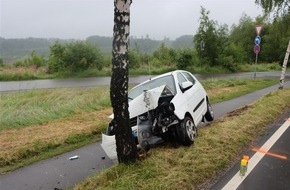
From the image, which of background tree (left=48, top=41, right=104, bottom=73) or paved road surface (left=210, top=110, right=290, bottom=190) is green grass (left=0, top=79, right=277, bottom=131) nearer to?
paved road surface (left=210, top=110, right=290, bottom=190)

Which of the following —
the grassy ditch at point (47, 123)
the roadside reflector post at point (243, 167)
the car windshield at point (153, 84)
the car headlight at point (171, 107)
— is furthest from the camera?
the car windshield at point (153, 84)

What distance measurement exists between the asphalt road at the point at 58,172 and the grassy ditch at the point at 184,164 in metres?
0.74

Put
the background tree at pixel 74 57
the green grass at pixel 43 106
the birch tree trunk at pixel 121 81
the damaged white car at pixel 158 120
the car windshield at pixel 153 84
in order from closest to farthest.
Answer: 1. the birch tree trunk at pixel 121 81
2. the damaged white car at pixel 158 120
3. the car windshield at pixel 153 84
4. the green grass at pixel 43 106
5. the background tree at pixel 74 57

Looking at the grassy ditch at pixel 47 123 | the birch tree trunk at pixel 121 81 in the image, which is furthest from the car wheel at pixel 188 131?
the grassy ditch at pixel 47 123

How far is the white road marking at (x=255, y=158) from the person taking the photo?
4.93m

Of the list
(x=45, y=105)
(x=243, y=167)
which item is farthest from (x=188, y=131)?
(x=45, y=105)

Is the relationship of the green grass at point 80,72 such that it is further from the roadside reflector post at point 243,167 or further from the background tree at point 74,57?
the roadside reflector post at point 243,167

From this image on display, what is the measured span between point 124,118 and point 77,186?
1337 mm

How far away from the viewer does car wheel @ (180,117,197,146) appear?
20.8 feet

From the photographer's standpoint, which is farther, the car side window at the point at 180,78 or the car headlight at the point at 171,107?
the car side window at the point at 180,78

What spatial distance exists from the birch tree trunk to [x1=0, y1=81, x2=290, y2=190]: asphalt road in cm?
111

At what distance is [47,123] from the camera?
9.61m

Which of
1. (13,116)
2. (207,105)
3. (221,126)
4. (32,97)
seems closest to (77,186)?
(221,126)

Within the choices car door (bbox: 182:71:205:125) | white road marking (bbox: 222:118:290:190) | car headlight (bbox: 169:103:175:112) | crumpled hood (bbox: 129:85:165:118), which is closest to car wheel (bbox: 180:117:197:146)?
car headlight (bbox: 169:103:175:112)
